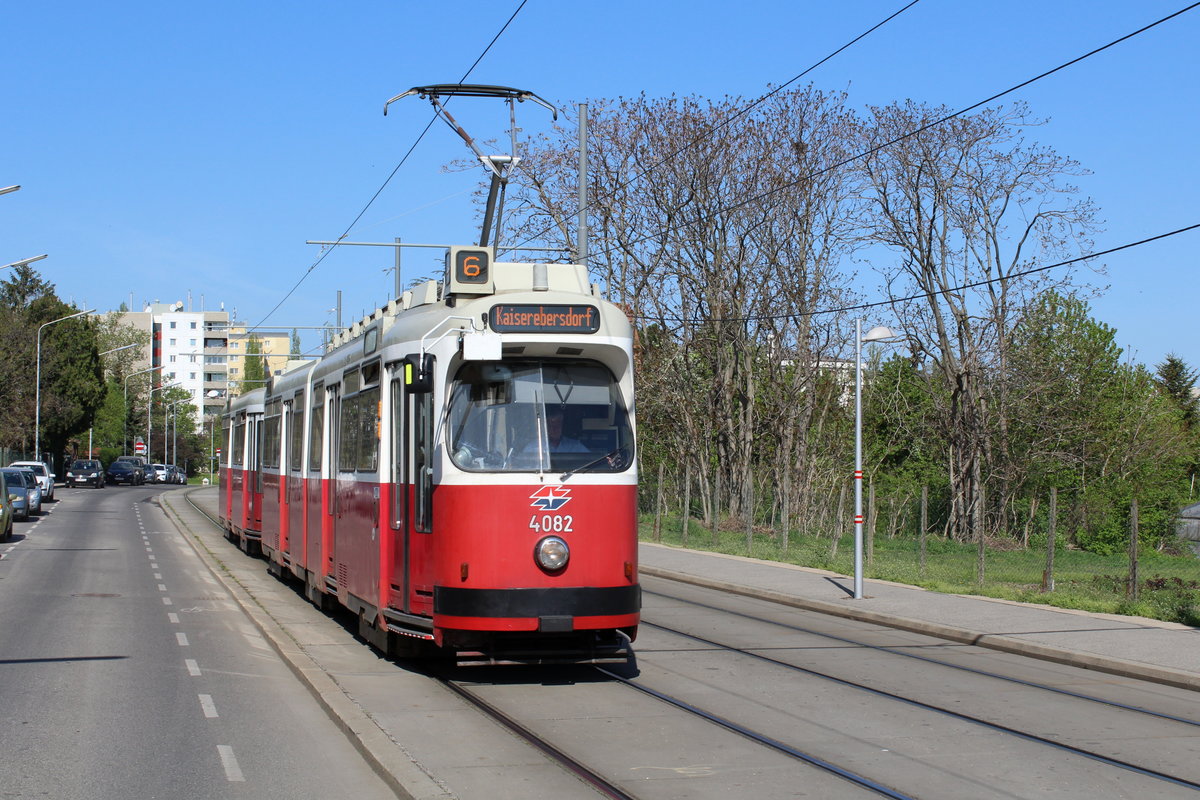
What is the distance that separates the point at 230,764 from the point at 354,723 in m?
1.04

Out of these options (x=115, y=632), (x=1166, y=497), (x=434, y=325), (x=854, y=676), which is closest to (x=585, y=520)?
(x=434, y=325)

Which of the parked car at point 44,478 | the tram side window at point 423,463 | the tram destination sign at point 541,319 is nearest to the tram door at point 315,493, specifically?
the tram side window at point 423,463

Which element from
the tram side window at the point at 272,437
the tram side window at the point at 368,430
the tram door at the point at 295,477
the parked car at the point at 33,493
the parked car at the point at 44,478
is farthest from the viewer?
the parked car at the point at 44,478

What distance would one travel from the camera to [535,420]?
10.7 metres

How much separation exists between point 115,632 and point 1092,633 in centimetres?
1095

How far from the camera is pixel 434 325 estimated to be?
11.0 meters

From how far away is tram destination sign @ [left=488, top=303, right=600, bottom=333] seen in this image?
10.8 m

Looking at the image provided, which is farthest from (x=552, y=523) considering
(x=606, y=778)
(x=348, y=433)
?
(x=348, y=433)

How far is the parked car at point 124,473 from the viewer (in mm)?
81562

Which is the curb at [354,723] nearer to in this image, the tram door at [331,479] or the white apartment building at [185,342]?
the tram door at [331,479]

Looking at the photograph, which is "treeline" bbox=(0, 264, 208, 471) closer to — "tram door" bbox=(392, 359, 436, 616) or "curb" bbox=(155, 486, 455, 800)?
"curb" bbox=(155, 486, 455, 800)

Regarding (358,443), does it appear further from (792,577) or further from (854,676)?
(792,577)

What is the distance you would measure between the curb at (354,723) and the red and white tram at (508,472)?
2.79 feet

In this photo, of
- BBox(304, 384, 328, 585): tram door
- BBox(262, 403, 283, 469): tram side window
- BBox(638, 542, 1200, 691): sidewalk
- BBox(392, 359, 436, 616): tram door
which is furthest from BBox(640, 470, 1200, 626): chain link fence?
BBox(262, 403, 283, 469): tram side window
